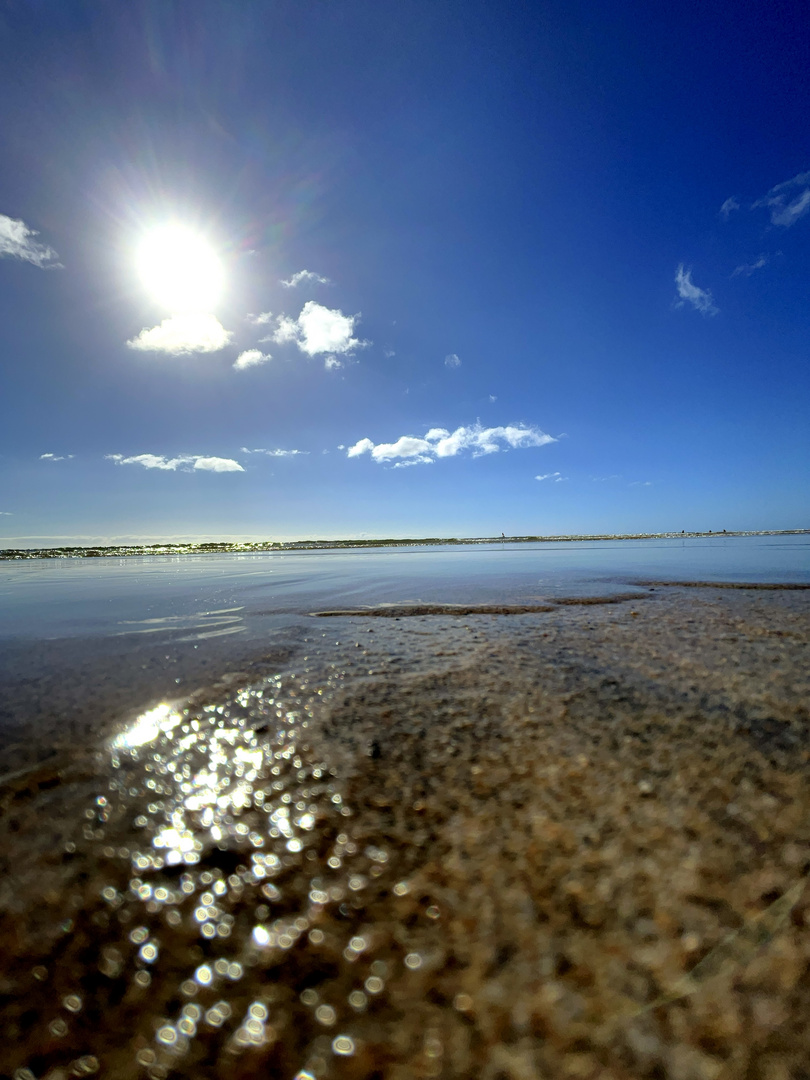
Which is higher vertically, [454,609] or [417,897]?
[454,609]

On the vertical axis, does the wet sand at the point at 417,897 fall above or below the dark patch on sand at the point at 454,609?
below

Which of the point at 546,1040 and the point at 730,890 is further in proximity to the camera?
the point at 730,890

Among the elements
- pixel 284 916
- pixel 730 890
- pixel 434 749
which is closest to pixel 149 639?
pixel 434 749

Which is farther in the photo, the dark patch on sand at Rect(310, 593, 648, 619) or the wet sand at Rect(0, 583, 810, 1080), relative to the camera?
the dark patch on sand at Rect(310, 593, 648, 619)

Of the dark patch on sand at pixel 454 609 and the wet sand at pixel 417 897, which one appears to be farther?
the dark patch on sand at pixel 454 609

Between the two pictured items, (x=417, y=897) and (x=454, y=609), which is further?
(x=454, y=609)

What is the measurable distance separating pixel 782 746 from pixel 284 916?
2767mm

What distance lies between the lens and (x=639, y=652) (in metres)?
4.60

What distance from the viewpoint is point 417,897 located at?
1550 millimetres

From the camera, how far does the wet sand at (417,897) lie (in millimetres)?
1129

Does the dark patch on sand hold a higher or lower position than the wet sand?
higher

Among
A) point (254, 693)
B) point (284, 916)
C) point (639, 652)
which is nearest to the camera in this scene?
point (284, 916)

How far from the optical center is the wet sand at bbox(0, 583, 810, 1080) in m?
1.13

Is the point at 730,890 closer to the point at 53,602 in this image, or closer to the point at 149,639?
the point at 149,639
